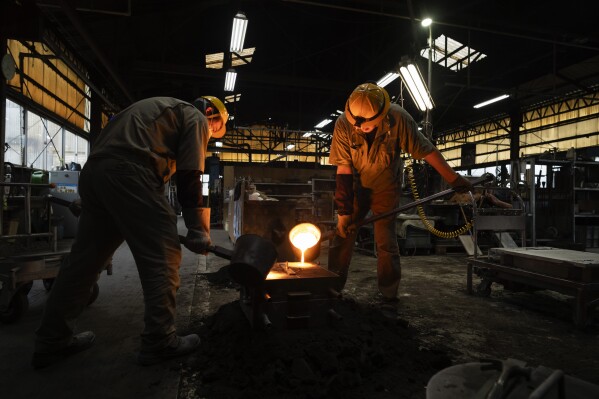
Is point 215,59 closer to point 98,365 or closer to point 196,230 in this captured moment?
point 196,230

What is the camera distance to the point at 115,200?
80.7 inches

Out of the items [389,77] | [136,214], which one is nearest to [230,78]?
[389,77]

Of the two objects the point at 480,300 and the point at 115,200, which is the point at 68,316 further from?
the point at 480,300

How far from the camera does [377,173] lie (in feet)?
11.4

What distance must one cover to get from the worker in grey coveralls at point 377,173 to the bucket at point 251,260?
1.44m

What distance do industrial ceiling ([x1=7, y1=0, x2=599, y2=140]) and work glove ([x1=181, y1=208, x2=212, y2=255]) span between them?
17.1 ft

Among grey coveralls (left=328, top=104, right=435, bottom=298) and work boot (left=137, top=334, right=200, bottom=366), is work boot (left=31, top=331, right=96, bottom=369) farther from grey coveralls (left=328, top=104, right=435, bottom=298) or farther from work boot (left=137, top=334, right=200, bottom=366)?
grey coveralls (left=328, top=104, right=435, bottom=298)

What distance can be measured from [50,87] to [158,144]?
995cm

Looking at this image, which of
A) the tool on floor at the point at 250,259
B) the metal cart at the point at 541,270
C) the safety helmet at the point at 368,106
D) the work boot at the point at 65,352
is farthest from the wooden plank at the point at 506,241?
the work boot at the point at 65,352

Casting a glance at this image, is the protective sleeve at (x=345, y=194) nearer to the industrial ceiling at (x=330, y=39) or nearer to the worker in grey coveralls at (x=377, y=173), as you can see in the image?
the worker in grey coveralls at (x=377, y=173)

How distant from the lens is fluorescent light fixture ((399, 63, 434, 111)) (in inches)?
257

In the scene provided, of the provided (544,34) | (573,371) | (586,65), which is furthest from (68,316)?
(586,65)

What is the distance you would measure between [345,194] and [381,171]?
0.41 metres

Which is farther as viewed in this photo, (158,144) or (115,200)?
(158,144)
